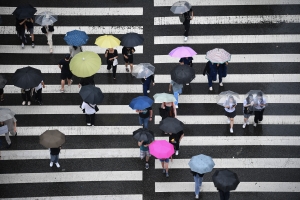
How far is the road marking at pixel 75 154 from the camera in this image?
67.8 ft

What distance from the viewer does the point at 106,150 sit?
2084cm

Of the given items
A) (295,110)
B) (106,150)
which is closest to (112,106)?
(106,150)

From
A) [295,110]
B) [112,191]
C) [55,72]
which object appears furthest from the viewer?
[55,72]

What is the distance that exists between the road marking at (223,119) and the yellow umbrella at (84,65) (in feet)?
8.67

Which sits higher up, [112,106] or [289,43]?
[289,43]

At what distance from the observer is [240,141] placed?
69.2ft

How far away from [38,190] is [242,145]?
21.2ft

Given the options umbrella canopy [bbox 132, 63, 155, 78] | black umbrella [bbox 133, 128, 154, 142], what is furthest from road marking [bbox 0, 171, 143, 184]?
umbrella canopy [bbox 132, 63, 155, 78]

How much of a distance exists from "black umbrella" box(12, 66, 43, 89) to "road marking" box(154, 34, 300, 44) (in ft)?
17.8

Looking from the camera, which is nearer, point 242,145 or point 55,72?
point 242,145

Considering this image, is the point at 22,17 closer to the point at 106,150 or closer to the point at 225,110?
the point at 106,150

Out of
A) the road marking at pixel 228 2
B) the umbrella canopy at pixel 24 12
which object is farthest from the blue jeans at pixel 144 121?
the road marking at pixel 228 2

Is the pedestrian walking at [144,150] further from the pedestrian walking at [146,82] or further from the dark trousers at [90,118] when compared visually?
the pedestrian walking at [146,82]

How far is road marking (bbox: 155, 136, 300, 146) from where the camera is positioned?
21016 mm
